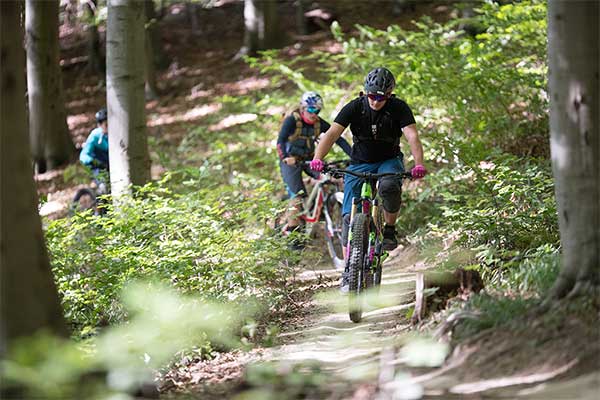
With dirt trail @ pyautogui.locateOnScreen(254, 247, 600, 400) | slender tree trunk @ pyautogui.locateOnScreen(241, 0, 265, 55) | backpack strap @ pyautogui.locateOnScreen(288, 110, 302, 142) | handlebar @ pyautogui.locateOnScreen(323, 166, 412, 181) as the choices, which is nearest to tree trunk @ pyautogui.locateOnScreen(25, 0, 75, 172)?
backpack strap @ pyautogui.locateOnScreen(288, 110, 302, 142)

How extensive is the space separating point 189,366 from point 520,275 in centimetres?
283

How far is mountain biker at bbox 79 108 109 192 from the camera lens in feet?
40.0

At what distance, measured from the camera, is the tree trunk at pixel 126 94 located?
10055 millimetres

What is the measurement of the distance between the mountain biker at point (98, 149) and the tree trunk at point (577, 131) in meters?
8.49

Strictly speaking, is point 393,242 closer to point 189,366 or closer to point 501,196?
point 501,196

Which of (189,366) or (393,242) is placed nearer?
(189,366)

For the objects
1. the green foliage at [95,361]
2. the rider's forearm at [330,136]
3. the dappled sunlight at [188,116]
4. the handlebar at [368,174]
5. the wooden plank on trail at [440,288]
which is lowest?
the wooden plank on trail at [440,288]

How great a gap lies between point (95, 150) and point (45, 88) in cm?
617

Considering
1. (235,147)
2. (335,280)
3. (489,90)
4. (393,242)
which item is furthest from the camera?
(235,147)

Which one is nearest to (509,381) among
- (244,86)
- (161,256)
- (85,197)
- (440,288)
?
(440,288)

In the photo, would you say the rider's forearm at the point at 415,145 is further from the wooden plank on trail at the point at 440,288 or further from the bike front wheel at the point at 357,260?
the wooden plank on trail at the point at 440,288

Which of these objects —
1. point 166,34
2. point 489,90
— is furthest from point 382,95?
point 166,34

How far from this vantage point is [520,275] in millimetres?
6039

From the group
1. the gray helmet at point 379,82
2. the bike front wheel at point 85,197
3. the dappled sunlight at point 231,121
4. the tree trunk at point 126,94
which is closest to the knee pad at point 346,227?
the gray helmet at point 379,82
